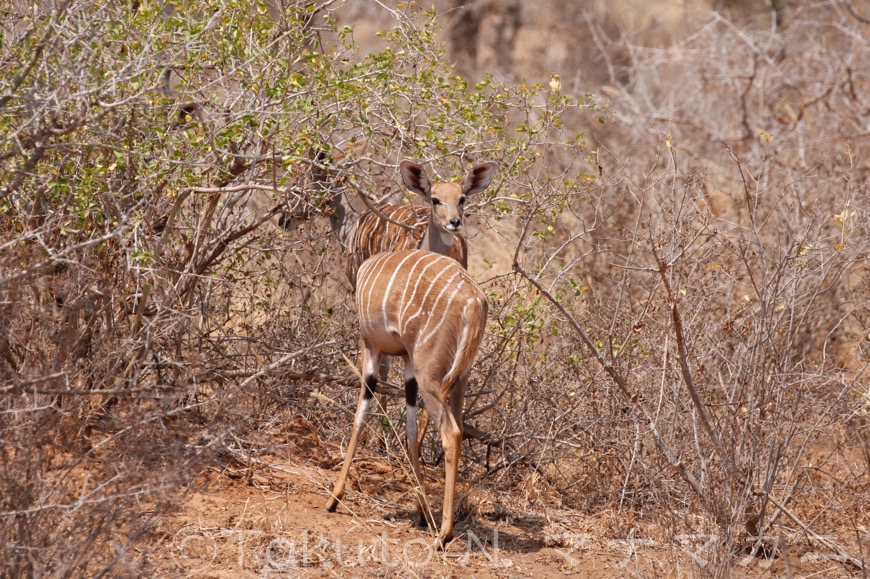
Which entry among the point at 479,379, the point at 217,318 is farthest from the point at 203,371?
the point at 479,379

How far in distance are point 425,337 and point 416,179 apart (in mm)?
1381

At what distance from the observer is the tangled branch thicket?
3.80 meters

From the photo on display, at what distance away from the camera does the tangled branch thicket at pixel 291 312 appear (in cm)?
380

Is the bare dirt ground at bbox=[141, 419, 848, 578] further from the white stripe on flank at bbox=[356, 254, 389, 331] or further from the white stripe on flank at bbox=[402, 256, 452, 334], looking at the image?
the white stripe on flank at bbox=[402, 256, 452, 334]

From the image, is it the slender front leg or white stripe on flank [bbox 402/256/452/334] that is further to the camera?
the slender front leg

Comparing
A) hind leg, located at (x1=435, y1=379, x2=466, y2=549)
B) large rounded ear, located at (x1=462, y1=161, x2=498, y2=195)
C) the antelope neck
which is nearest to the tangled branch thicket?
large rounded ear, located at (x1=462, y1=161, x2=498, y2=195)

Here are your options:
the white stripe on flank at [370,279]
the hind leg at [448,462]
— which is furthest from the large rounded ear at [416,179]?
the hind leg at [448,462]

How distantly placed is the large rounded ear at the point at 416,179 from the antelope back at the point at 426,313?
0.75 m

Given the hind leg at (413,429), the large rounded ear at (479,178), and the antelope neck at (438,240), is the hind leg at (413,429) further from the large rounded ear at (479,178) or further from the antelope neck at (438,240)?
the large rounded ear at (479,178)

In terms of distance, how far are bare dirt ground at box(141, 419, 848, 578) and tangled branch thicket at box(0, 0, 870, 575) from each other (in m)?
0.16

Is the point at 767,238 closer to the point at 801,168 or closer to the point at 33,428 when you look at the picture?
the point at 801,168

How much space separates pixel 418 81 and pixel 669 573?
8.73 feet

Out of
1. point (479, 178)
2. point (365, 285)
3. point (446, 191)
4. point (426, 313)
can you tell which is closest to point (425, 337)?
point (426, 313)

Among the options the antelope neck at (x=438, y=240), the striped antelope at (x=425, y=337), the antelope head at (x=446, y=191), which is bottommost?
the striped antelope at (x=425, y=337)
